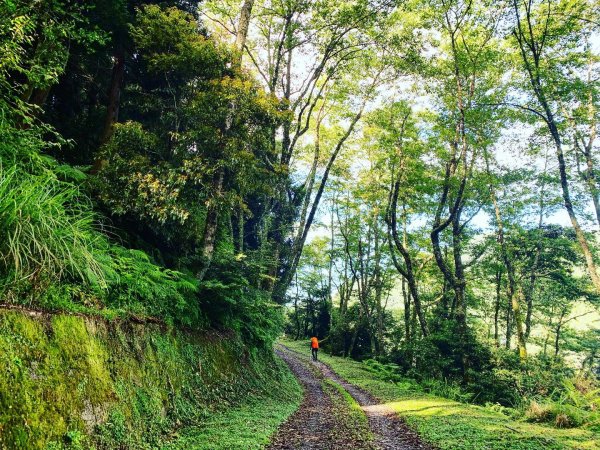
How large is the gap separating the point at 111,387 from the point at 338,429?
5.61 m

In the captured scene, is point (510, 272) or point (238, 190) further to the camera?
point (510, 272)

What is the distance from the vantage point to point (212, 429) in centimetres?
630

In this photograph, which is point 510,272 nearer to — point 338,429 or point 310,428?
point 338,429

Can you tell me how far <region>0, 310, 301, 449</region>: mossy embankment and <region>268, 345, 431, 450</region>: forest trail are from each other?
48 centimetres

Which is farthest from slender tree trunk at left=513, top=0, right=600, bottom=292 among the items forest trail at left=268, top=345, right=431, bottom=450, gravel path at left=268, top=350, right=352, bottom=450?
gravel path at left=268, top=350, right=352, bottom=450

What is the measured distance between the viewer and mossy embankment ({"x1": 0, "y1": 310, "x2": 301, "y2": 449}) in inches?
133

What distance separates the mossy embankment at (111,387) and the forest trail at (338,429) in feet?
1.59

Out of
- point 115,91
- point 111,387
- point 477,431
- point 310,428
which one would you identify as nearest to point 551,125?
point 477,431

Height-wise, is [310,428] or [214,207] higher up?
[214,207]

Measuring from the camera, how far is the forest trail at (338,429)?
7055 mm

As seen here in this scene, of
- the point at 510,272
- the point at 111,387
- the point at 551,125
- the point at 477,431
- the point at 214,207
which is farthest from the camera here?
the point at 510,272

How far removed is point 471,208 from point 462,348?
1037 centimetres

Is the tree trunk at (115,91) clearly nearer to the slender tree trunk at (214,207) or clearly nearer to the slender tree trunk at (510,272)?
the slender tree trunk at (214,207)

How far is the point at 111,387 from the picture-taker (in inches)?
189
